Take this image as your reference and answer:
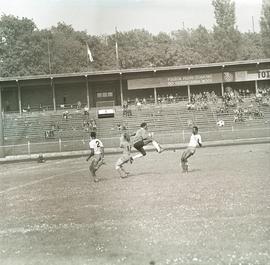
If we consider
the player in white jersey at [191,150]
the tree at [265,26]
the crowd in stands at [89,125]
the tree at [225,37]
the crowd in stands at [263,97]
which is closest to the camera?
the player in white jersey at [191,150]

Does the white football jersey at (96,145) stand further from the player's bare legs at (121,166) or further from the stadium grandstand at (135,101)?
the stadium grandstand at (135,101)

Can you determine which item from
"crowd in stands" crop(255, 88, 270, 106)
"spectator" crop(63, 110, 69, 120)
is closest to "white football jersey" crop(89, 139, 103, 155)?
"spectator" crop(63, 110, 69, 120)

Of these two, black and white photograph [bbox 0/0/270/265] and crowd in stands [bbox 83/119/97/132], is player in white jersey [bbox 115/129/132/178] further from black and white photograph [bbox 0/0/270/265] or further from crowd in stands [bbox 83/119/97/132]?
crowd in stands [bbox 83/119/97/132]

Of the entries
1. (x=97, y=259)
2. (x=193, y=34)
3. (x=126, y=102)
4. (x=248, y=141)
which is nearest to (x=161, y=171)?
(x=97, y=259)

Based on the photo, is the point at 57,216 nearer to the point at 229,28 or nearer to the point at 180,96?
the point at 180,96

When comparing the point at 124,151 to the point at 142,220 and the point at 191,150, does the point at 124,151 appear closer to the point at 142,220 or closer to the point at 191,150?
the point at 191,150

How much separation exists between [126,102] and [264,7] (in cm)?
3183

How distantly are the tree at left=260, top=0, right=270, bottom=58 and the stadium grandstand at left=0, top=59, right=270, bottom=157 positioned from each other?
857 inches

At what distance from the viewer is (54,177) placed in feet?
63.2

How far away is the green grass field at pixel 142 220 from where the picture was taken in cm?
744

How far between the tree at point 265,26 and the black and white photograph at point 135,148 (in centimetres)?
27

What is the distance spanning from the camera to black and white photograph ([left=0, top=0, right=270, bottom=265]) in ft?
27.0

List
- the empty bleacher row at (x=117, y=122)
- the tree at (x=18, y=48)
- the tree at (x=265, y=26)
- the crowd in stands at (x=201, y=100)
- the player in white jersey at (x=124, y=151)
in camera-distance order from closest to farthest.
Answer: the player in white jersey at (x=124, y=151)
the empty bleacher row at (x=117, y=122)
the crowd in stands at (x=201, y=100)
the tree at (x=265, y=26)
the tree at (x=18, y=48)

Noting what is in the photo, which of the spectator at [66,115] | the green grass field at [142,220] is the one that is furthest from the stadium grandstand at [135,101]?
the green grass field at [142,220]
